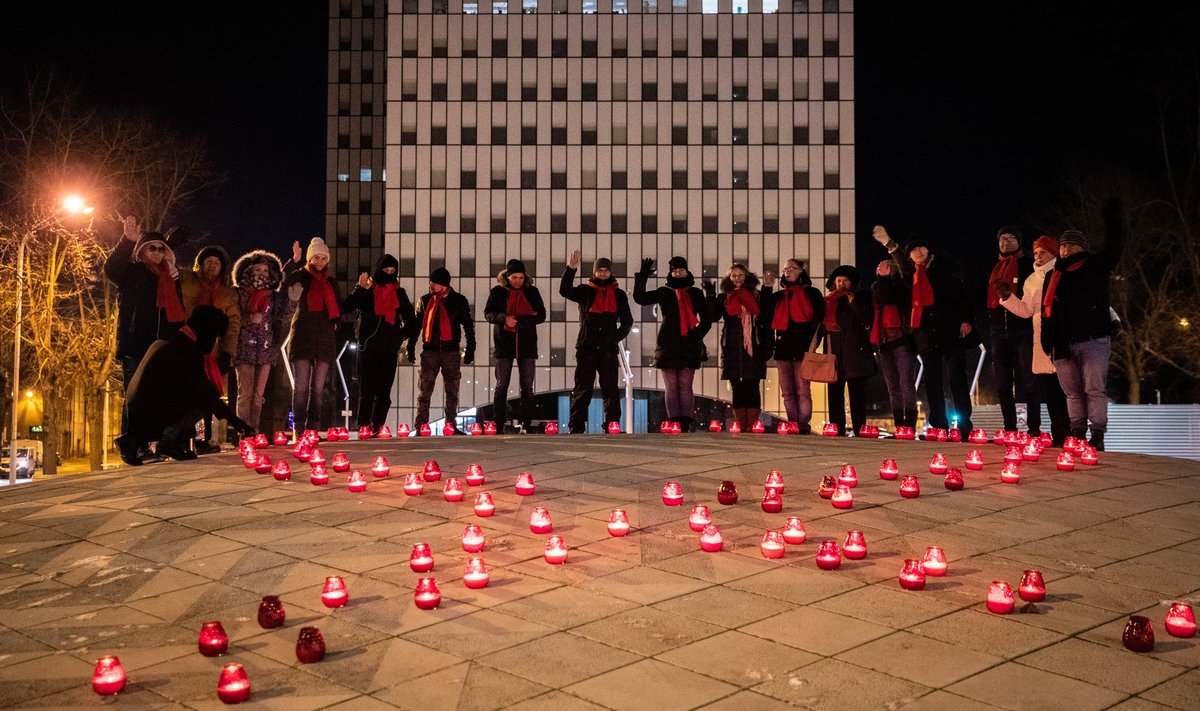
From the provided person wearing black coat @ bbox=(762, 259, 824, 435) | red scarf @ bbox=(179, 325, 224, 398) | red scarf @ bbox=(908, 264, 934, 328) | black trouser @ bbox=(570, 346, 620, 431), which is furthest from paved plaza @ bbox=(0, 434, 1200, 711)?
black trouser @ bbox=(570, 346, 620, 431)

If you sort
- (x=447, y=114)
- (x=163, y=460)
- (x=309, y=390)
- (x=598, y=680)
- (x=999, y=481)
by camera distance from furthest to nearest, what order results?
(x=447, y=114) < (x=309, y=390) < (x=163, y=460) < (x=999, y=481) < (x=598, y=680)

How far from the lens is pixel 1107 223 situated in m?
12.0

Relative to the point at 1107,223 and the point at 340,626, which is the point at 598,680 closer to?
the point at 340,626

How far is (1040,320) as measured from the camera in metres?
11.9

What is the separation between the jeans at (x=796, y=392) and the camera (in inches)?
564

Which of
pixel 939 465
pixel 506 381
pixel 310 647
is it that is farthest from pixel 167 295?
pixel 939 465

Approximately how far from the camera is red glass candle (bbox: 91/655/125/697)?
5.40 metres

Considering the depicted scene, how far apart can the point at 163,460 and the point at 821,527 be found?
265 inches

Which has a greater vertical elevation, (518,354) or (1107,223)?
(1107,223)

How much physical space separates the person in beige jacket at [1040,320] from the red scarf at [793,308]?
8.01ft

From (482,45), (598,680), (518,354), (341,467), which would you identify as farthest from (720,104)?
(598,680)

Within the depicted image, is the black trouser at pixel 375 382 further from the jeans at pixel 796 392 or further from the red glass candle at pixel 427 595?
the red glass candle at pixel 427 595

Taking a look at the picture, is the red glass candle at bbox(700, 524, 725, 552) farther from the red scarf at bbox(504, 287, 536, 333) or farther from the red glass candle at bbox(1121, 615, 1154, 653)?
the red scarf at bbox(504, 287, 536, 333)

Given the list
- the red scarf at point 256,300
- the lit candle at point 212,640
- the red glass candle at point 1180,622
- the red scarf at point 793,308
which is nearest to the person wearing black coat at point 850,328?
the red scarf at point 793,308
